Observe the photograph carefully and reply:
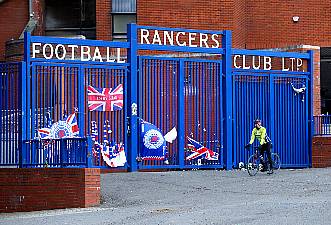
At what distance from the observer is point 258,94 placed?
2448cm

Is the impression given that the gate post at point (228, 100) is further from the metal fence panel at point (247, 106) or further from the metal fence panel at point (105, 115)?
the metal fence panel at point (105, 115)

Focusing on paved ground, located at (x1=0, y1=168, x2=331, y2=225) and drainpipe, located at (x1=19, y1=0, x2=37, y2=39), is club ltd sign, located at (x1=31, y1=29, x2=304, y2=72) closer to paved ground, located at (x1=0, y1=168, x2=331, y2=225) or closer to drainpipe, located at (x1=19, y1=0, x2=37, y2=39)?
paved ground, located at (x1=0, y1=168, x2=331, y2=225)

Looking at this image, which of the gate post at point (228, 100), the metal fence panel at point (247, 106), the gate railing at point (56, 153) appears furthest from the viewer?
the metal fence panel at point (247, 106)

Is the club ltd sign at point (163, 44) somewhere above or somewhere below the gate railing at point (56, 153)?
above

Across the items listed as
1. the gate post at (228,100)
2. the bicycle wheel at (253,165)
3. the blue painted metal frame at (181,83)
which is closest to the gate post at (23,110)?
the blue painted metal frame at (181,83)

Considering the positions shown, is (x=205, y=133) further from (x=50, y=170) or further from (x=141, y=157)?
(x=50, y=170)

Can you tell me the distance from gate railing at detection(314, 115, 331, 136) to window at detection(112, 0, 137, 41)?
29.4ft

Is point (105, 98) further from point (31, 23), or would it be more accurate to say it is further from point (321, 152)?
point (31, 23)

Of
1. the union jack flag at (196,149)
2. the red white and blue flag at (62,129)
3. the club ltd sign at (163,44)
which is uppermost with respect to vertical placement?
the club ltd sign at (163,44)

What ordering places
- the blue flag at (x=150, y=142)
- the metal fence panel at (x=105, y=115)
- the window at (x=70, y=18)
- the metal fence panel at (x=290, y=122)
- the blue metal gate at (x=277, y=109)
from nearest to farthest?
the metal fence panel at (x=105, y=115)
the blue flag at (x=150, y=142)
the blue metal gate at (x=277, y=109)
the metal fence panel at (x=290, y=122)
the window at (x=70, y=18)

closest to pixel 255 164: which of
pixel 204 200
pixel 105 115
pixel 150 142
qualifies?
pixel 150 142

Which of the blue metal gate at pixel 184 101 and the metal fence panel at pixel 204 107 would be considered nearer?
the blue metal gate at pixel 184 101

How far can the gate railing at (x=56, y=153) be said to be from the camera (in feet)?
55.5

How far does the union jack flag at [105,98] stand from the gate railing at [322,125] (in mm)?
7202
